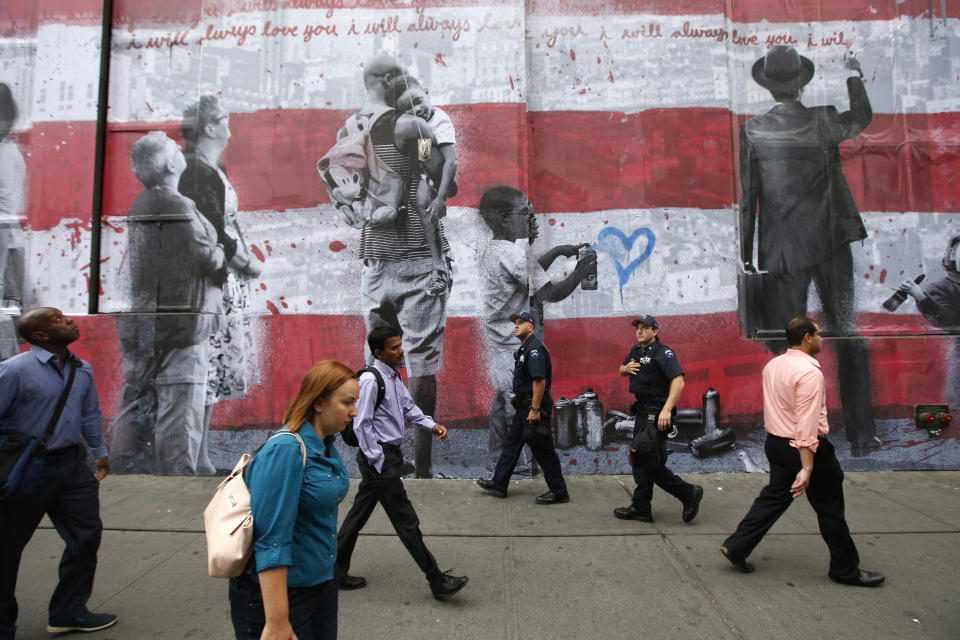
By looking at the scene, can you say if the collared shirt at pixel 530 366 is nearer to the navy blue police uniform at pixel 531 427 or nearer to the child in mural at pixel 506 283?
the navy blue police uniform at pixel 531 427

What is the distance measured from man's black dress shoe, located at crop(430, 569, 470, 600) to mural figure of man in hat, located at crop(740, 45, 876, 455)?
4765 millimetres

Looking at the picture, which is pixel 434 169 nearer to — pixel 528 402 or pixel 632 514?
pixel 528 402

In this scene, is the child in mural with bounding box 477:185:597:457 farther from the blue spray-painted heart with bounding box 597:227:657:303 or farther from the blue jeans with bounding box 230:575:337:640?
the blue jeans with bounding box 230:575:337:640

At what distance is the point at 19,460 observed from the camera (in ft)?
9.86

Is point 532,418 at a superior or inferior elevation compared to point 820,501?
superior

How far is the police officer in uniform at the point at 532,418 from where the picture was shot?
5.05m

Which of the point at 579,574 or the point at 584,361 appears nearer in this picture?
the point at 579,574

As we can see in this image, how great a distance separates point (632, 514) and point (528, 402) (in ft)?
4.37

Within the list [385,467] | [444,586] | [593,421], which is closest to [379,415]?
[385,467]

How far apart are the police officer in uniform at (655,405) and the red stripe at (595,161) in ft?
7.69

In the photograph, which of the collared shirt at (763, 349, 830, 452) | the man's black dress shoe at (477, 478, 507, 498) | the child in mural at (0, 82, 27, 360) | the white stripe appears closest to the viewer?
the collared shirt at (763, 349, 830, 452)

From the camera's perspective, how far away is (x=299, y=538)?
1.87 meters

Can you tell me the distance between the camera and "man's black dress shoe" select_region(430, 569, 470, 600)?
11.3 feet

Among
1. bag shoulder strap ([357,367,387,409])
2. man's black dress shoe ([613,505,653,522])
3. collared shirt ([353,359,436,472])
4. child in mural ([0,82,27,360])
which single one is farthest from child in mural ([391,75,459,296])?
child in mural ([0,82,27,360])
